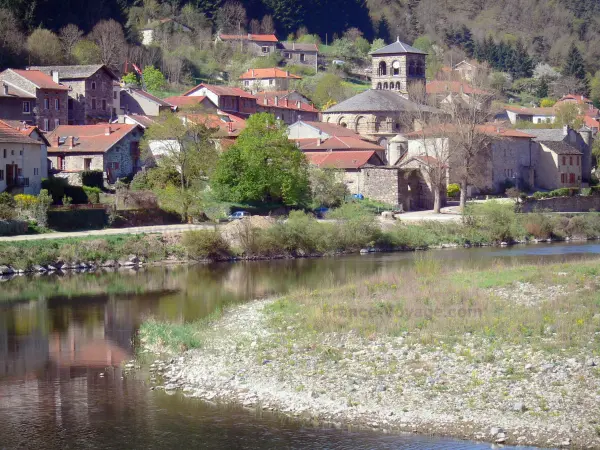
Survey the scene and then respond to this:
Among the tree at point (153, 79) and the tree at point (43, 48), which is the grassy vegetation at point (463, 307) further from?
the tree at point (153, 79)

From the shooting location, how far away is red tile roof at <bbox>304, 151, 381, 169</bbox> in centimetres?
6456

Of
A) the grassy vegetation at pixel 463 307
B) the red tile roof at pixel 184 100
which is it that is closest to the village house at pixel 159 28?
the red tile roof at pixel 184 100

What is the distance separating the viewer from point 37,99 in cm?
6519

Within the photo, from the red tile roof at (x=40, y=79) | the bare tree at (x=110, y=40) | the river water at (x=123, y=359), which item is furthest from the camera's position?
the bare tree at (x=110, y=40)

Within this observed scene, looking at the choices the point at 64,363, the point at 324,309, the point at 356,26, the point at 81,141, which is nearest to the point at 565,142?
the point at 81,141


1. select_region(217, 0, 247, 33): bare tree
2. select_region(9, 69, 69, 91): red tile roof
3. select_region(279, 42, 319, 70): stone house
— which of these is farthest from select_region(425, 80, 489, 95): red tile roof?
select_region(217, 0, 247, 33): bare tree

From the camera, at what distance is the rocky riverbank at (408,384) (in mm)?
18094

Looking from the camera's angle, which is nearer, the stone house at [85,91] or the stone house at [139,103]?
the stone house at [85,91]

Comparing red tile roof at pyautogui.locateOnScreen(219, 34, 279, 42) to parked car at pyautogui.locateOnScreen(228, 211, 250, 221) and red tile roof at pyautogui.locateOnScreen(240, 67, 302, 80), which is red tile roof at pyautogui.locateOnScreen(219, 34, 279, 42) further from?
parked car at pyautogui.locateOnScreen(228, 211, 250, 221)

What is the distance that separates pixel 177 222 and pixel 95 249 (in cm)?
885

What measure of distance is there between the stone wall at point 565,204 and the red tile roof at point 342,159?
1004 cm

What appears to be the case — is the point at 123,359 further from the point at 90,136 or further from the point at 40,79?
the point at 40,79

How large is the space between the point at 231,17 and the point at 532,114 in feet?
134

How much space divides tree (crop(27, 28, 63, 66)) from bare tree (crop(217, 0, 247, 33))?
42.7m
